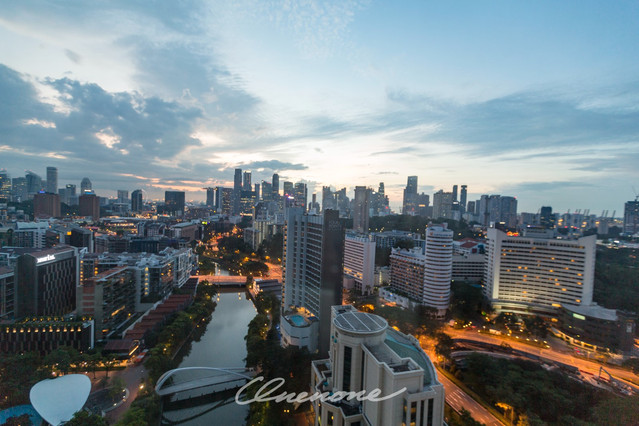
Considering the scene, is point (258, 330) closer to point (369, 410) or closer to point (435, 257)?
point (369, 410)

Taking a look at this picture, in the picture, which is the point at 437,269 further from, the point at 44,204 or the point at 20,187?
the point at 20,187

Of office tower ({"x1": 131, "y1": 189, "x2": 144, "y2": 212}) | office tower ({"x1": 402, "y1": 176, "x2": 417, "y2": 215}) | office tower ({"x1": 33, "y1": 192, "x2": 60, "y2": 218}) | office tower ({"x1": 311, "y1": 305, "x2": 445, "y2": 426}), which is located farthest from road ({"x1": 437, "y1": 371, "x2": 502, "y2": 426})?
office tower ({"x1": 131, "y1": 189, "x2": 144, "y2": 212})

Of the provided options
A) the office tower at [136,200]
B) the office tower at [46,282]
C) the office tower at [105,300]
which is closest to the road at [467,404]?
the office tower at [105,300]

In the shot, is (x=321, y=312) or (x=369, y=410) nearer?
(x=369, y=410)

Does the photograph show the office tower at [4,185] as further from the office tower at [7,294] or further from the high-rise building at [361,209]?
the high-rise building at [361,209]

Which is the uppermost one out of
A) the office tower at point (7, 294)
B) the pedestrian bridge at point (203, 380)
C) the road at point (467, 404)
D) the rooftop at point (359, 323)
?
the rooftop at point (359, 323)

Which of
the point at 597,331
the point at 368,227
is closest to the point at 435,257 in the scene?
the point at 597,331

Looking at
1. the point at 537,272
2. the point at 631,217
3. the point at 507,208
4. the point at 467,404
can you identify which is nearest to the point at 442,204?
the point at 507,208
